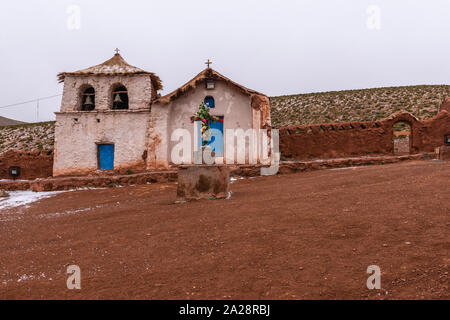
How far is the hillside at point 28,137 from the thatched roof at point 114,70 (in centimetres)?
2131

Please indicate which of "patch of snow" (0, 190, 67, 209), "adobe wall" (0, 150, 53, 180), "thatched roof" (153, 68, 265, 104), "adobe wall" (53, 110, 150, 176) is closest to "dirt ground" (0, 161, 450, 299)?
"patch of snow" (0, 190, 67, 209)

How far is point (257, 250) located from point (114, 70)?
16.0m

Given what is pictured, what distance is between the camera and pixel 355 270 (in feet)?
9.30

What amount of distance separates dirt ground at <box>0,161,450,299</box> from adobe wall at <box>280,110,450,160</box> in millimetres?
9134

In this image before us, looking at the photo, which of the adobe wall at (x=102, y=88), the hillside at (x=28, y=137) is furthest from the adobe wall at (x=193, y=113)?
the hillside at (x=28, y=137)

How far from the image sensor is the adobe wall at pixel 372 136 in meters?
15.0

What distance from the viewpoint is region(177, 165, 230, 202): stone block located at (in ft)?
25.0

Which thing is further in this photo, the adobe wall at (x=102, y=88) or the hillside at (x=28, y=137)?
the hillside at (x=28, y=137)

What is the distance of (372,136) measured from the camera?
591 inches

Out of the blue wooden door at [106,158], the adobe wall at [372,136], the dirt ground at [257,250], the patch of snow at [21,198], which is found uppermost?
the adobe wall at [372,136]

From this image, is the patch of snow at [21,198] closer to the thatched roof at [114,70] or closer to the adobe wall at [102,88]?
the adobe wall at [102,88]
